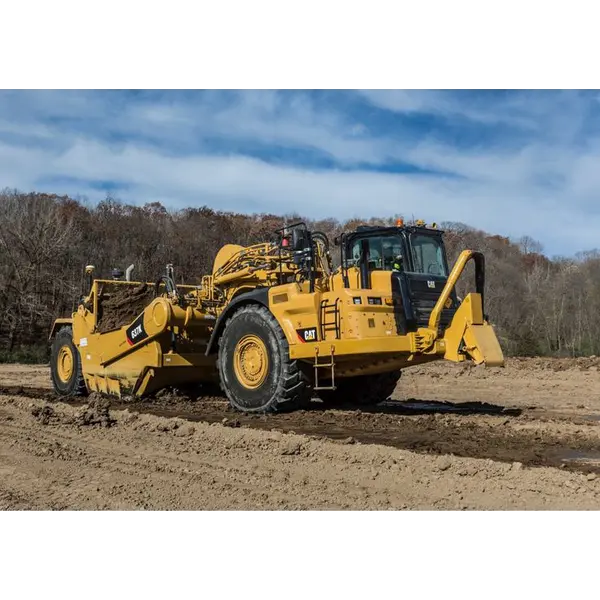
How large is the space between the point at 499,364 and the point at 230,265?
4.55 metres

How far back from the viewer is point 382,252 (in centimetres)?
893

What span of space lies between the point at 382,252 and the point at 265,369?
2164 millimetres

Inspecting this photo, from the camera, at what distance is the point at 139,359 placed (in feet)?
34.6

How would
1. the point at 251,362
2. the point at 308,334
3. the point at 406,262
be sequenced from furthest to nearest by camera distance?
the point at 251,362, the point at 406,262, the point at 308,334

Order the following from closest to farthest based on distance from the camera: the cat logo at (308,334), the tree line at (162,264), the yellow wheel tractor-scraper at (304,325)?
the yellow wheel tractor-scraper at (304,325) → the cat logo at (308,334) → the tree line at (162,264)

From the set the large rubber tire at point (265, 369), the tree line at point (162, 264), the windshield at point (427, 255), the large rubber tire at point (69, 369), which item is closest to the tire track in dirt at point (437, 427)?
the large rubber tire at point (265, 369)

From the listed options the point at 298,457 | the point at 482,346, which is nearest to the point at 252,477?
the point at 298,457

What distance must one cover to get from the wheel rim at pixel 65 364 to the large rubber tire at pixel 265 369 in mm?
3946

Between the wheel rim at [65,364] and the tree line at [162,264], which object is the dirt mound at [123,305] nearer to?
the wheel rim at [65,364]

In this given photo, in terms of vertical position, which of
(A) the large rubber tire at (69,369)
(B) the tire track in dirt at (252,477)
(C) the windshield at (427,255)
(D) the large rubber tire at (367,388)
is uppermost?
(C) the windshield at (427,255)

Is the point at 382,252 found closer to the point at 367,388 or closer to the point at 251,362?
the point at 251,362

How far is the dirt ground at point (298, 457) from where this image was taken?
189 inches
